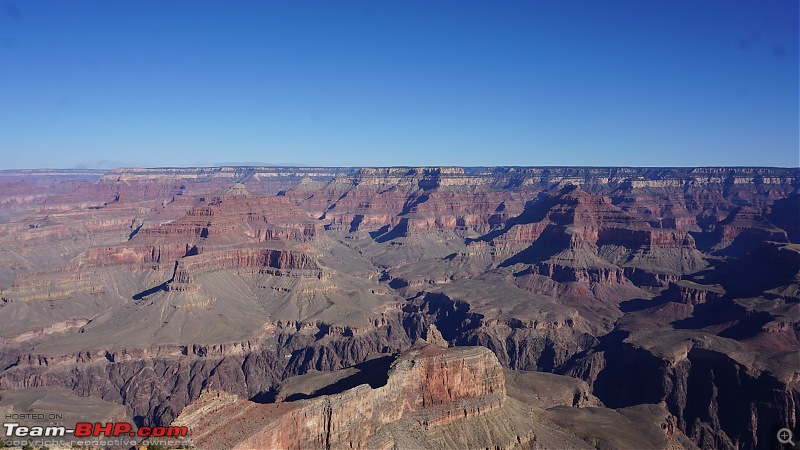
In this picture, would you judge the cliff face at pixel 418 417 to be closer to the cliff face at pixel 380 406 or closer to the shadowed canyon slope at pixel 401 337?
the cliff face at pixel 380 406

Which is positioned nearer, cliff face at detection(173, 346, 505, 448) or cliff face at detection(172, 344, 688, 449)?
cliff face at detection(173, 346, 505, 448)

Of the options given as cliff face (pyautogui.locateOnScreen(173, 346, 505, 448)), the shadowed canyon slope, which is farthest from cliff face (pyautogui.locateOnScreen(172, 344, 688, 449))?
the shadowed canyon slope

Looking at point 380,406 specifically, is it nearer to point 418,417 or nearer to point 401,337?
point 418,417

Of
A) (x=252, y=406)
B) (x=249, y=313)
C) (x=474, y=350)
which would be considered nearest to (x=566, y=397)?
(x=474, y=350)

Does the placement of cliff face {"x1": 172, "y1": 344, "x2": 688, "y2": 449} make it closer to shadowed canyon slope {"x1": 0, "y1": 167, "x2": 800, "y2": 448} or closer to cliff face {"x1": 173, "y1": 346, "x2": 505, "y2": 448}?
cliff face {"x1": 173, "y1": 346, "x2": 505, "y2": 448}

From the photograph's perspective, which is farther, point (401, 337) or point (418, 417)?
point (401, 337)

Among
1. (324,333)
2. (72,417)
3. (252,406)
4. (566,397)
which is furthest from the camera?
(324,333)

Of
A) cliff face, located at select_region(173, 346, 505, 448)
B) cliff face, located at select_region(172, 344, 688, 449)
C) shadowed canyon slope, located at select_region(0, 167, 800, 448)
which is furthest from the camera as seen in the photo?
shadowed canyon slope, located at select_region(0, 167, 800, 448)

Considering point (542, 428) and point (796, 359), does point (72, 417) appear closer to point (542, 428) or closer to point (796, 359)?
point (542, 428)

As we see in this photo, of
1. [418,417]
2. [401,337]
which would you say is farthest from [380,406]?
[401,337]

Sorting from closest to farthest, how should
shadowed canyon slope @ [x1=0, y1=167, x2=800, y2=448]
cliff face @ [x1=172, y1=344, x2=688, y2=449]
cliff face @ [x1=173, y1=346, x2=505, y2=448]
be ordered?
cliff face @ [x1=173, y1=346, x2=505, y2=448]
cliff face @ [x1=172, y1=344, x2=688, y2=449]
shadowed canyon slope @ [x1=0, y1=167, x2=800, y2=448]

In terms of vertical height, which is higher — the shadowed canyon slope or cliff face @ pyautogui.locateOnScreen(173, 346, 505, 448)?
cliff face @ pyautogui.locateOnScreen(173, 346, 505, 448)
